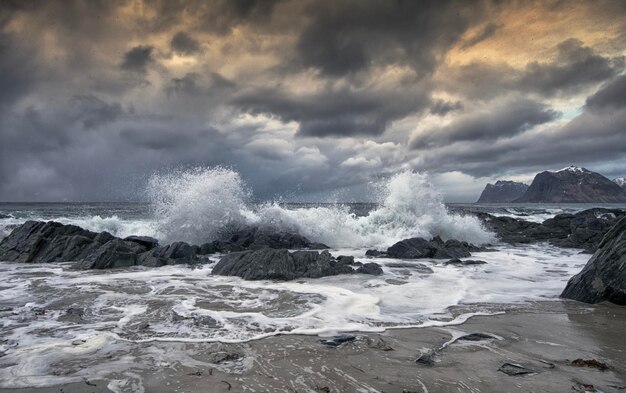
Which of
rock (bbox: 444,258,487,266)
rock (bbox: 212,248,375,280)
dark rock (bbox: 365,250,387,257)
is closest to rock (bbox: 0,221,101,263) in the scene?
rock (bbox: 212,248,375,280)

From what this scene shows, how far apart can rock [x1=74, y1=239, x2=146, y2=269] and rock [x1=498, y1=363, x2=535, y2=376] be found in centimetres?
1122

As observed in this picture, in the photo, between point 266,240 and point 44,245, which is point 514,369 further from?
point 44,245

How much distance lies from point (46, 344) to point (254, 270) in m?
5.55

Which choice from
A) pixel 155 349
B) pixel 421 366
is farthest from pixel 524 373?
pixel 155 349

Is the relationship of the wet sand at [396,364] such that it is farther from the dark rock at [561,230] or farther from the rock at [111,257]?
the dark rock at [561,230]

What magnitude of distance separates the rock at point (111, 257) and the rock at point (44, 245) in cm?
206

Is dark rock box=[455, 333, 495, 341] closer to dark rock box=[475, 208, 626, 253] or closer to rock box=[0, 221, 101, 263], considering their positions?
rock box=[0, 221, 101, 263]

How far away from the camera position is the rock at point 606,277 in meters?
6.62

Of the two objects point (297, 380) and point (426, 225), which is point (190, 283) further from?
point (426, 225)

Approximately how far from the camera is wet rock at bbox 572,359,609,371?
3.87 metres

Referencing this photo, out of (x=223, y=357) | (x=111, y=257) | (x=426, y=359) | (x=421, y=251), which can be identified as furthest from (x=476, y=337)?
(x=111, y=257)

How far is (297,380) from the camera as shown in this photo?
11.9 feet

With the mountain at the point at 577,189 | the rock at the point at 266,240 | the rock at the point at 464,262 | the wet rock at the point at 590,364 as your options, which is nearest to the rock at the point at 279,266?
the rock at the point at 464,262

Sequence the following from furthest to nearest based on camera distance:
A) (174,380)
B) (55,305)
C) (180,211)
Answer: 1. (180,211)
2. (55,305)
3. (174,380)
